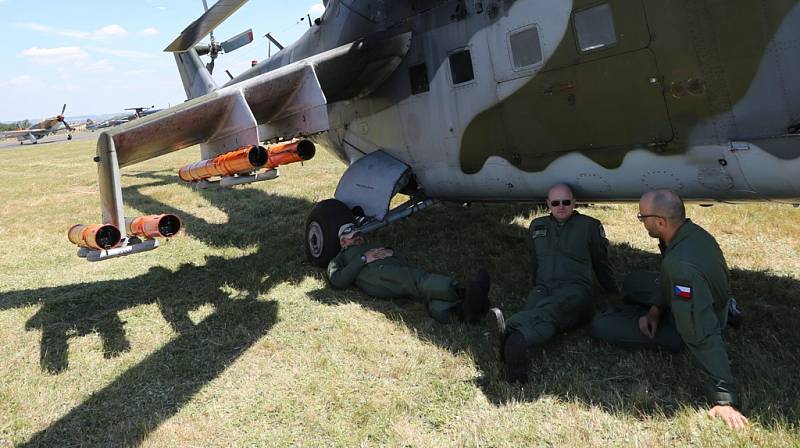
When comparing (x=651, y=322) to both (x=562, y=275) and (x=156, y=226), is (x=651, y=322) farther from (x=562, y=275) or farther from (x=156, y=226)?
(x=156, y=226)

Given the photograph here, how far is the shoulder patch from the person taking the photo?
334 centimetres

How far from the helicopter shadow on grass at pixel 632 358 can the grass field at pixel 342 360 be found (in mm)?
16

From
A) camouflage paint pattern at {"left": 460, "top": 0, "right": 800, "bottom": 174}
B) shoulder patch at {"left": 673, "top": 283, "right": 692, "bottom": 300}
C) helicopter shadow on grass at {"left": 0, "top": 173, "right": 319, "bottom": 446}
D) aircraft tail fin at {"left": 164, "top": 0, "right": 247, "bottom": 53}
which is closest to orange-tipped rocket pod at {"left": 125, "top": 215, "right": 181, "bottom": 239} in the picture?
helicopter shadow on grass at {"left": 0, "top": 173, "right": 319, "bottom": 446}

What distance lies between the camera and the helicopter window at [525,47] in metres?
5.00

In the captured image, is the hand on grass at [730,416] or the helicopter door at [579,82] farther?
the helicopter door at [579,82]

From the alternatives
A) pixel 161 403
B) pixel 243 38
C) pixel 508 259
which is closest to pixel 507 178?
pixel 508 259

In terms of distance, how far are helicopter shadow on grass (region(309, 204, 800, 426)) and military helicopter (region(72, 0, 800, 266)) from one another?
1.07 meters

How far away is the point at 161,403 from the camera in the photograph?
3990 mm

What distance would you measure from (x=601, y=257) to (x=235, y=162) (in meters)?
3.70

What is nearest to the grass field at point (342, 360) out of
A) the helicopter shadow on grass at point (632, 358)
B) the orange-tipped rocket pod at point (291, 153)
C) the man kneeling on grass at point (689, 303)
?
the helicopter shadow on grass at point (632, 358)

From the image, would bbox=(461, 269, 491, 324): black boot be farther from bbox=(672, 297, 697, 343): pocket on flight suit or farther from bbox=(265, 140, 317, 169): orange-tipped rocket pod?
bbox=(265, 140, 317, 169): orange-tipped rocket pod

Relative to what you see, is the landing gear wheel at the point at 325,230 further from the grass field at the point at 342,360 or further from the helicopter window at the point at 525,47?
the helicopter window at the point at 525,47

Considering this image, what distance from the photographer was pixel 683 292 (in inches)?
132

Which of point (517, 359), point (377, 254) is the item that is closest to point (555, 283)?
point (517, 359)
